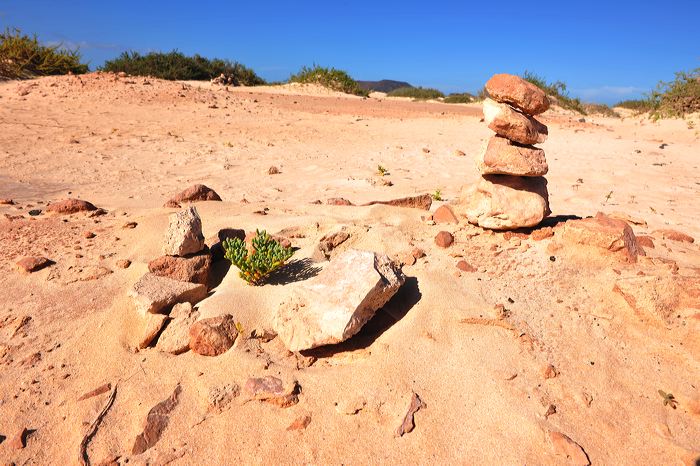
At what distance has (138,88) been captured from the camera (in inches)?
583

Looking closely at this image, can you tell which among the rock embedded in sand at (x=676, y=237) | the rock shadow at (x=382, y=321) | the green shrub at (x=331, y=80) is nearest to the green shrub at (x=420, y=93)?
the green shrub at (x=331, y=80)

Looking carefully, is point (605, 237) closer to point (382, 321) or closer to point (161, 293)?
point (382, 321)

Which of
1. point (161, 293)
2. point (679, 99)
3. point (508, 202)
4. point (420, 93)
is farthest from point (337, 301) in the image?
point (420, 93)

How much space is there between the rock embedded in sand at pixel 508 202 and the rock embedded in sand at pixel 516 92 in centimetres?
71

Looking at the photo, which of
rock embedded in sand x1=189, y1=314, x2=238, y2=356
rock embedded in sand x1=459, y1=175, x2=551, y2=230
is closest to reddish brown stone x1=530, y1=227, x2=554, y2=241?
A: rock embedded in sand x1=459, y1=175, x2=551, y2=230

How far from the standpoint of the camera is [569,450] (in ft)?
8.80

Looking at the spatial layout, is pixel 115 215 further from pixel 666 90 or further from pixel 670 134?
pixel 666 90

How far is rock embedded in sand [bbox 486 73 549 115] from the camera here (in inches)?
164

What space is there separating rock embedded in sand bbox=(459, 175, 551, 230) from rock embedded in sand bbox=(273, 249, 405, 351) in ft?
4.39

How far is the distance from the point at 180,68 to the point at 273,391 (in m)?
21.2

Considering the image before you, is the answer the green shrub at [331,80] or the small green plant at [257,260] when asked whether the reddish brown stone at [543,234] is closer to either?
the small green plant at [257,260]

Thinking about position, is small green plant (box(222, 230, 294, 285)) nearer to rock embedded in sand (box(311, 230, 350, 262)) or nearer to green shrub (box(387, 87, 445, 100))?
rock embedded in sand (box(311, 230, 350, 262))

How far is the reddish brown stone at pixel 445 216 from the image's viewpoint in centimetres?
499

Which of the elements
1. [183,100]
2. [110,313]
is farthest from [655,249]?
[183,100]
